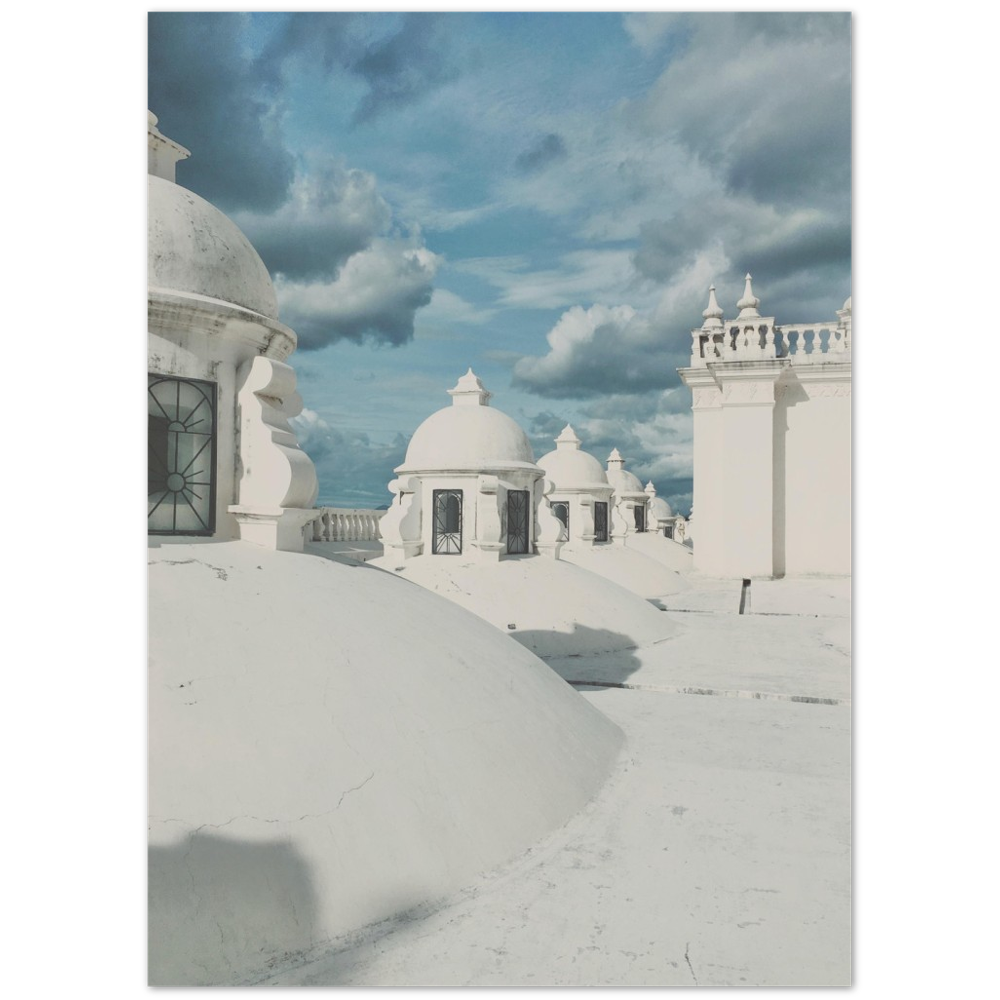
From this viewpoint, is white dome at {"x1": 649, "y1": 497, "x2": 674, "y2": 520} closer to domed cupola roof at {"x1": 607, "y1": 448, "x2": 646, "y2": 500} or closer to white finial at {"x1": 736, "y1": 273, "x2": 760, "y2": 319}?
domed cupola roof at {"x1": 607, "y1": 448, "x2": 646, "y2": 500}

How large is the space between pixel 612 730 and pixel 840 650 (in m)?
7.22

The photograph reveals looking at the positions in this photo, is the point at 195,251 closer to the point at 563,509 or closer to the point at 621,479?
the point at 563,509

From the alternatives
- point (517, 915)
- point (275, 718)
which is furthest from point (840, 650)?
point (275, 718)

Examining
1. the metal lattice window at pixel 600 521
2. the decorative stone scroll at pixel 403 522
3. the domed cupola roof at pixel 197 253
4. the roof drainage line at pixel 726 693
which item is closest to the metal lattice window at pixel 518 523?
the decorative stone scroll at pixel 403 522

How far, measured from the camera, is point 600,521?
22891 mm

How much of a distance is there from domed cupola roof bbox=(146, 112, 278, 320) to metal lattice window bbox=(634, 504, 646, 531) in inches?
987

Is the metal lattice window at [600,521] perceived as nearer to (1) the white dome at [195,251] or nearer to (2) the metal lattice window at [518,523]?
(2) the metal lattice window at [518,523]

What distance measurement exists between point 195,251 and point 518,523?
10.3 m

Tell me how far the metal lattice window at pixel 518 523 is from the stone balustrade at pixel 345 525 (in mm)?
2772

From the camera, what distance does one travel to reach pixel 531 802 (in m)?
4.36

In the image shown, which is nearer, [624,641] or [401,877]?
[401,877]

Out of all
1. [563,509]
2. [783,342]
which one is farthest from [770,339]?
[563,509]

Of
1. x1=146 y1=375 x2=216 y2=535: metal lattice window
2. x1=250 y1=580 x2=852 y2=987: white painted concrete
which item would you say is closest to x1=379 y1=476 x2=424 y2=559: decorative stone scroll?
x1=250 y1=580 x2=852 y2=987: white painted concrete

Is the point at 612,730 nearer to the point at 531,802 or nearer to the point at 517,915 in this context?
the point at 531,802
